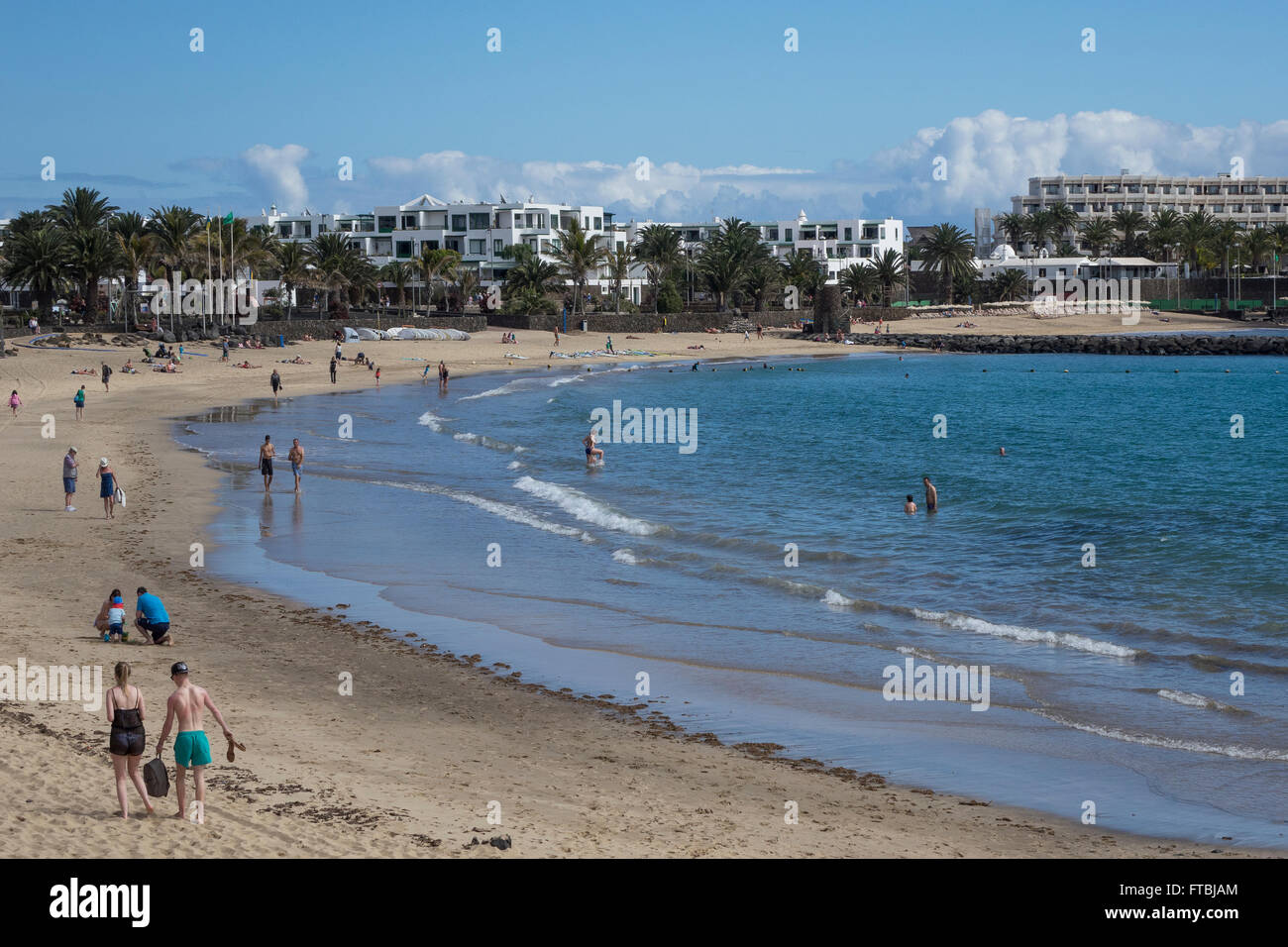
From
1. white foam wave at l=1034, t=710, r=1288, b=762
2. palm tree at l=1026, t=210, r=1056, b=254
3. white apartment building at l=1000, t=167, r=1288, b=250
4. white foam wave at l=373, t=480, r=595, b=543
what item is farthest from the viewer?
white apartment building at l=1000, t=167, r=1288, b=250

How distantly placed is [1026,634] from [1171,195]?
17652cm

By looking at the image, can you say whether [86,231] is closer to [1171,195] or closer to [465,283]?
[465,283]

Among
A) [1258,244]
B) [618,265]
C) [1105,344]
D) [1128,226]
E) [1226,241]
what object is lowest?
[1105,344]

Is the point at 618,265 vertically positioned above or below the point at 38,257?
above

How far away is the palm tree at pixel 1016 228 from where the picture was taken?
149m

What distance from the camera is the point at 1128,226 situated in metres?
138

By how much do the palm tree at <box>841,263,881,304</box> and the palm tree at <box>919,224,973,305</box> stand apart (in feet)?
21.7

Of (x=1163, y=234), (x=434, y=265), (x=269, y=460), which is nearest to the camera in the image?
(x=269, y=460)

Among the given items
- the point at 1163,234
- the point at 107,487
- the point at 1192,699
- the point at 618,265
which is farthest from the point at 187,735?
the point at 1163,234

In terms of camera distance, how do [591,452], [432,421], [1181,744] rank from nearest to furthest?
[1181,744] < [591,452] < [432,421]

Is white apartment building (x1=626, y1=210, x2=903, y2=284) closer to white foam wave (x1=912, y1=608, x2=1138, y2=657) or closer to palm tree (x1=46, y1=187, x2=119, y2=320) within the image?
palm tree (x1=46, y1=187, x2=119, y2=320)

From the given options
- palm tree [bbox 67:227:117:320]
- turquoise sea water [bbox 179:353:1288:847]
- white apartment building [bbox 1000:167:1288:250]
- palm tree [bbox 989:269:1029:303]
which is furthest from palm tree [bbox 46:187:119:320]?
white apartment building [bbox 1000:167:1288:250]

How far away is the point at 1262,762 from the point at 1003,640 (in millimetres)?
5244

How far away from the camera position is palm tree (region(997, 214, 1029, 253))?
5861 inches
